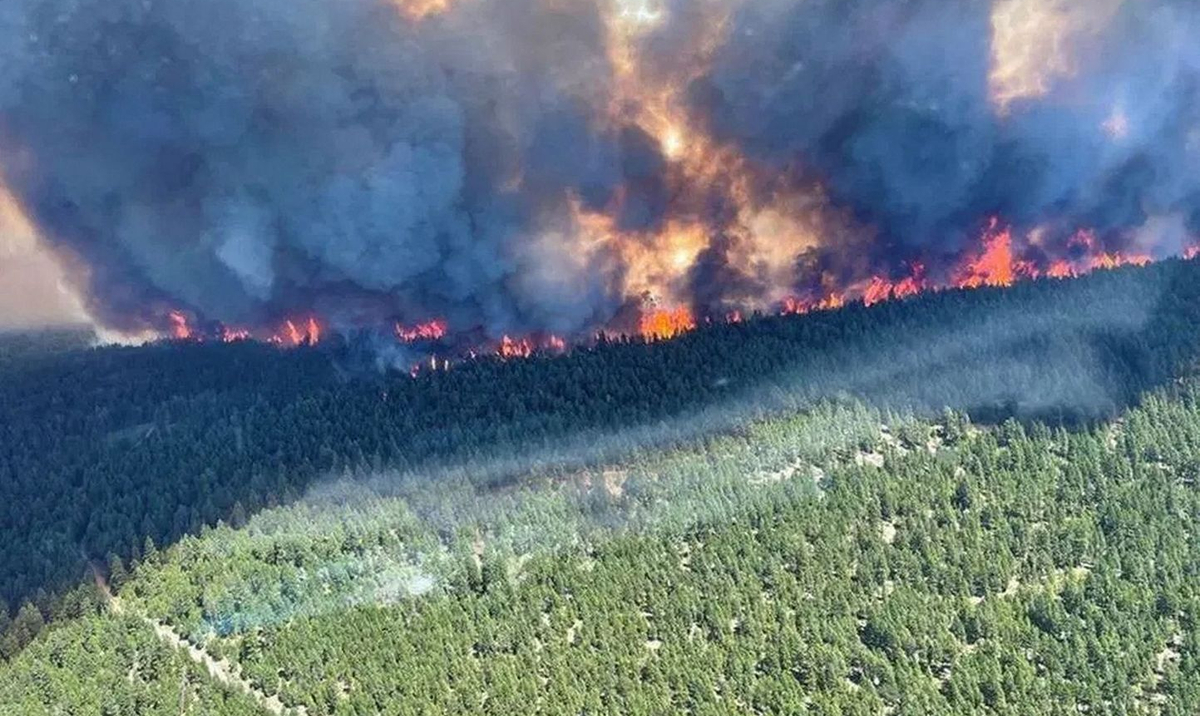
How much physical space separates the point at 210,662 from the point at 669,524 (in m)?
33.0

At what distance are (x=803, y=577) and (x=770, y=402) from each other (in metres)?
26.3

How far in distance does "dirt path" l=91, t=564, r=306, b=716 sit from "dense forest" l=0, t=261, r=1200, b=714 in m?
0.76

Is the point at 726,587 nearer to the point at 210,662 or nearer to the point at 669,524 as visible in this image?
the point at 669,524

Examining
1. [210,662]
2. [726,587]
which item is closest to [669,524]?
[726,587]

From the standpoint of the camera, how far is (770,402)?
452 feet

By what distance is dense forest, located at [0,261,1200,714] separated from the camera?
106 metres

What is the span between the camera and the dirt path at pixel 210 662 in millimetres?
107062

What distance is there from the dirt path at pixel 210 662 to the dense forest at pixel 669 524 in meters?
0.76

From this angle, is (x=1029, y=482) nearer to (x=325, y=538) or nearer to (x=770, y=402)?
(x=770, y=402)

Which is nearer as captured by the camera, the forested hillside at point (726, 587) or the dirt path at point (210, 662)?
the forested hillside at point (726, 587)

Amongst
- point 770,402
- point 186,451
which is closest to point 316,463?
point 186,451

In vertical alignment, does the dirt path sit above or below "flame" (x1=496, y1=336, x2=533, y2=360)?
below

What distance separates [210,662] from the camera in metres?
113

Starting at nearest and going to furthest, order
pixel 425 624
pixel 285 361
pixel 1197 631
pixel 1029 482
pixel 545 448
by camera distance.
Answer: pixel 1197 631 < pixel 425 624 < pixel 1029 482 < pixel 545 448 < pixel 285 361
